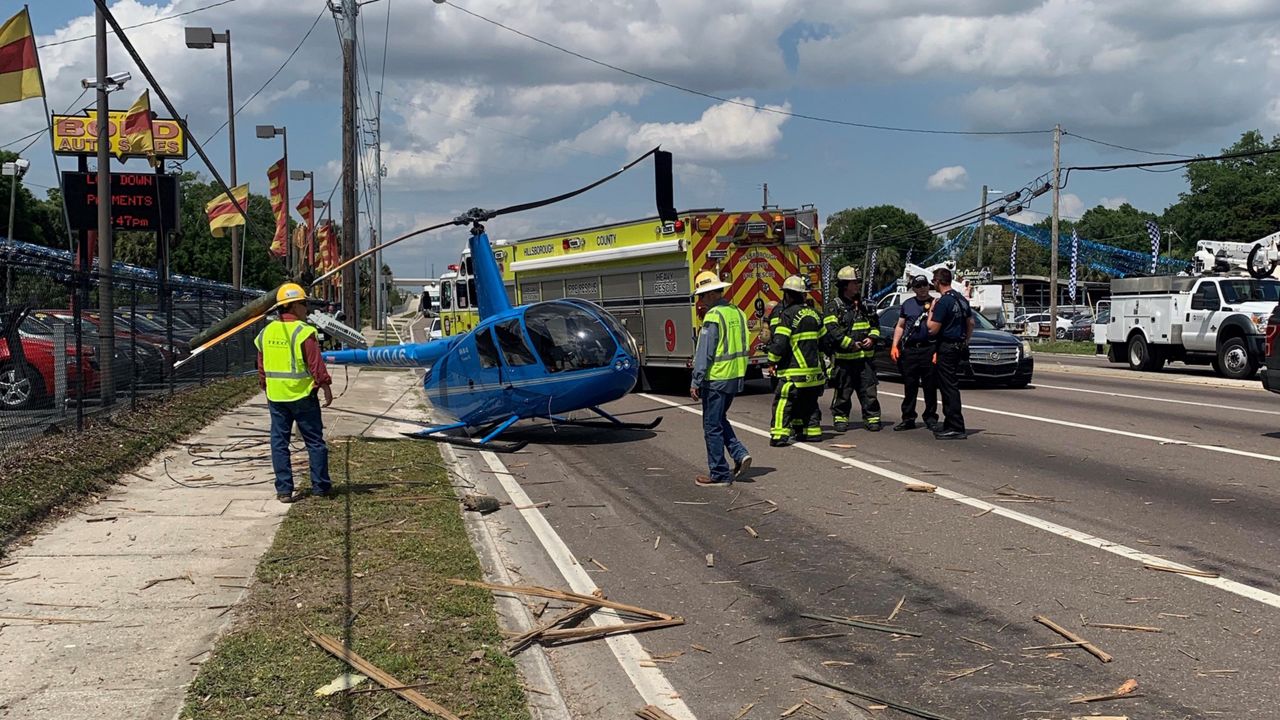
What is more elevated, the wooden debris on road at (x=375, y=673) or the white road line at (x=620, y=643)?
the wooden debris on road at (x=375, y=673)

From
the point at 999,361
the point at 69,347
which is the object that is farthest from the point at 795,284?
the point at 999,361

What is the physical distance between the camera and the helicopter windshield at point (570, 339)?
12531 mm

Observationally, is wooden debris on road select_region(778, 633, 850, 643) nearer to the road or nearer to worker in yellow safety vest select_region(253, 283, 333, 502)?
the road

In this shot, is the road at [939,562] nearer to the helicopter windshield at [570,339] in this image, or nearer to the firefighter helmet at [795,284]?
the helicopter windshield at [570,339]

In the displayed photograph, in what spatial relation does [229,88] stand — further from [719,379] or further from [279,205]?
[719,379]

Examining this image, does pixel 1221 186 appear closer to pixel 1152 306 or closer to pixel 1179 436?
pixel 1152 306

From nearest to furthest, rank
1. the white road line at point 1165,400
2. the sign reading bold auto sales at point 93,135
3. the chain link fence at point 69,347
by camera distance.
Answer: the chain link fence at point 69,347 → the white road line at point 1165,400 → the sign reading bold auto sales at point 93,135

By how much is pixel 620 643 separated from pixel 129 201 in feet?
69.6

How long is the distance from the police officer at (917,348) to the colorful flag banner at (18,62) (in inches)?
378

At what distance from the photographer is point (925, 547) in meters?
7.39

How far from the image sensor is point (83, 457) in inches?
402

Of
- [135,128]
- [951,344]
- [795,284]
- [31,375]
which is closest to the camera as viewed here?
[31,375]

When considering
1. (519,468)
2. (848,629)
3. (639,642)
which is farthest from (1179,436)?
(639,642)

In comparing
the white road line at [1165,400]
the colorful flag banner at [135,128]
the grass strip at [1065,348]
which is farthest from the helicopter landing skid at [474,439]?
the grass strip at [1065,348]
